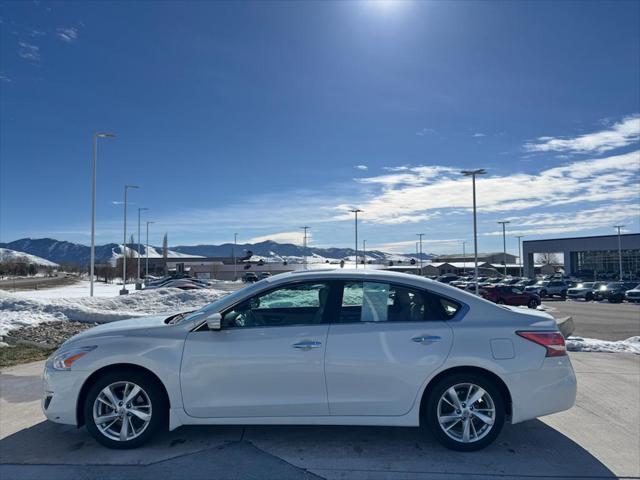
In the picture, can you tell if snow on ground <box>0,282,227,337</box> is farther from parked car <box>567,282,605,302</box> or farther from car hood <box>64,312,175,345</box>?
parked car <box>567,282,605,302</box>

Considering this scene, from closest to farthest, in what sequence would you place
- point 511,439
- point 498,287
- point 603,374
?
point 511,439
point 603,374
point 498,287

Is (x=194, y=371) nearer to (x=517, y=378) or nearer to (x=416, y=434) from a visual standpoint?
(x=416, y=434)

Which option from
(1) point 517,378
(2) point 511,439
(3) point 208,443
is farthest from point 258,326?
(2) point 511,439

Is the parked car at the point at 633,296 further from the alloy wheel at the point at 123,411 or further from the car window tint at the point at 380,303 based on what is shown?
the alloy wheel at the point at 123,411

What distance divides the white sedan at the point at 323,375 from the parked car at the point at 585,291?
3958 cm

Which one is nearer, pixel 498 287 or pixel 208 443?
pixel 208 443

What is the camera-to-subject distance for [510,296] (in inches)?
1226

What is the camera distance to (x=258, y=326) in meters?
4.32

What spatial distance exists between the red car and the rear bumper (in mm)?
27942

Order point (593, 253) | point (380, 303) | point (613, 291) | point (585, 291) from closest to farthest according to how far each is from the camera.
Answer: point (380, 303), point (613, 291), point (585, 291), point (593, 253)

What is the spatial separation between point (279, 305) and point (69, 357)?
1.97m

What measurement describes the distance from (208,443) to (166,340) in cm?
103

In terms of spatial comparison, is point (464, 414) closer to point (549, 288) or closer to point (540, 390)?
point (540, 390)

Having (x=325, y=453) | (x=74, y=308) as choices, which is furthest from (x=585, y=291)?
(x=325, y=453)
